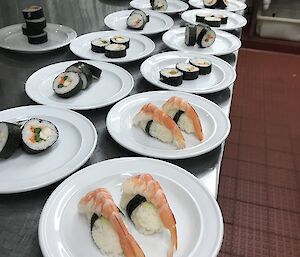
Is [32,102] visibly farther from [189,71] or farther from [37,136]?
[189,71]

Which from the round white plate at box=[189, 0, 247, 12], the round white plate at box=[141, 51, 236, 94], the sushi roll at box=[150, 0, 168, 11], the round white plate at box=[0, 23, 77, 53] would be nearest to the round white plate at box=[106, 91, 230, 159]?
the round white plate at box=[141, 51, 236, 94]

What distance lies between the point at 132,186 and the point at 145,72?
81cm

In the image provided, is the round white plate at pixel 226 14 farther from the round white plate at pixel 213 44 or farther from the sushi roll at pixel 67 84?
the sushi roll at pixel 67 84

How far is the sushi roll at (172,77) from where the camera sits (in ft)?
5.22

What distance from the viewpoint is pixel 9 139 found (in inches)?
43.7

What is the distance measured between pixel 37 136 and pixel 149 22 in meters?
1.40

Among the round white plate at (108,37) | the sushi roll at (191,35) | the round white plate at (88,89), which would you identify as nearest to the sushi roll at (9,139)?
the round white plate at (88,89)

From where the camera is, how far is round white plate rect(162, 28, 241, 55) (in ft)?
6.46

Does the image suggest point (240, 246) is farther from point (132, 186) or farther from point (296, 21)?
point (296, 21)

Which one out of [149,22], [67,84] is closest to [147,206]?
[67,84]

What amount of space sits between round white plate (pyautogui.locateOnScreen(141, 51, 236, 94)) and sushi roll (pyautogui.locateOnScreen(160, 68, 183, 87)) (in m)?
0.02

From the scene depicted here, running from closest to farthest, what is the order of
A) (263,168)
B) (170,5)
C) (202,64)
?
(202,64) → (170,5) → (263,168)

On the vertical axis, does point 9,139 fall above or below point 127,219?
above

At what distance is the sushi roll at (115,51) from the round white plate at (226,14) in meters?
0.73
